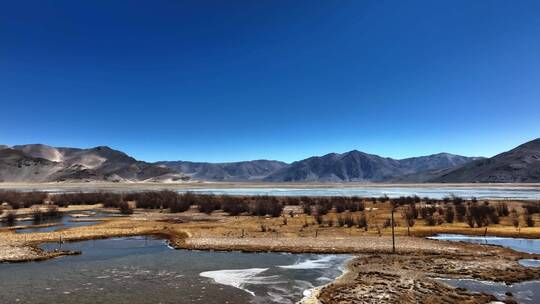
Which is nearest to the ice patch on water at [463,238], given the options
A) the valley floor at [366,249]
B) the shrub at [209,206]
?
the valley floor at [366,249]

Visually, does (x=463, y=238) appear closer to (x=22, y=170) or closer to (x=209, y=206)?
(x=209, y=206)

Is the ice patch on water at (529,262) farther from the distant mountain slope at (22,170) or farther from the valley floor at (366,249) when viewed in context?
the distant mountain slope at (22,170)

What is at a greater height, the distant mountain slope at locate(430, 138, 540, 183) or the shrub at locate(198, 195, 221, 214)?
the distant mountain slope at locate(430, 138, 540, 183)

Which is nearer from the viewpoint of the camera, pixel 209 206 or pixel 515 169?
pixel 209 206

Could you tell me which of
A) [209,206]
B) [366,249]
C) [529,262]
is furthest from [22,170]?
[529,262]

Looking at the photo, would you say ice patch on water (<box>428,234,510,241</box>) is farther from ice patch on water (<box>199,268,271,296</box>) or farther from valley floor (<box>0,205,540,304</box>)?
ice patch on water (<box>199,268,271,296</box>)

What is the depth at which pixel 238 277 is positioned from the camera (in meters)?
16.5

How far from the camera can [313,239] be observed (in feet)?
81.8

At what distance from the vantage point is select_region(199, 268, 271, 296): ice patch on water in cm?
1560

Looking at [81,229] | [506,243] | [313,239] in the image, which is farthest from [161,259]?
[506,243]

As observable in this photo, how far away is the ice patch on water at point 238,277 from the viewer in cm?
1560

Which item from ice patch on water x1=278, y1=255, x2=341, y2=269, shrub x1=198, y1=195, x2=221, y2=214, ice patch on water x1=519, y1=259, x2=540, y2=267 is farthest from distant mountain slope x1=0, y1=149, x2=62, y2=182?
ice patch on water x1=519, y1=259, x2=540, y2=267

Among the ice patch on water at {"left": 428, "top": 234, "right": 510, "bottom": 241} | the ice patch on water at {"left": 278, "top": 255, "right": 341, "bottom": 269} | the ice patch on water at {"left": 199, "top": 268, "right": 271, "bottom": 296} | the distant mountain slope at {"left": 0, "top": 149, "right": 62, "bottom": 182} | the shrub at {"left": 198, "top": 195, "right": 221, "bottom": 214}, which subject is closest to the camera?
the ice patch on water at {"left": 199, "top": 268, "right": 271, "bottom": 296}

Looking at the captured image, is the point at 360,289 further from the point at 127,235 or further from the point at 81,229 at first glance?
the point at 81,229
